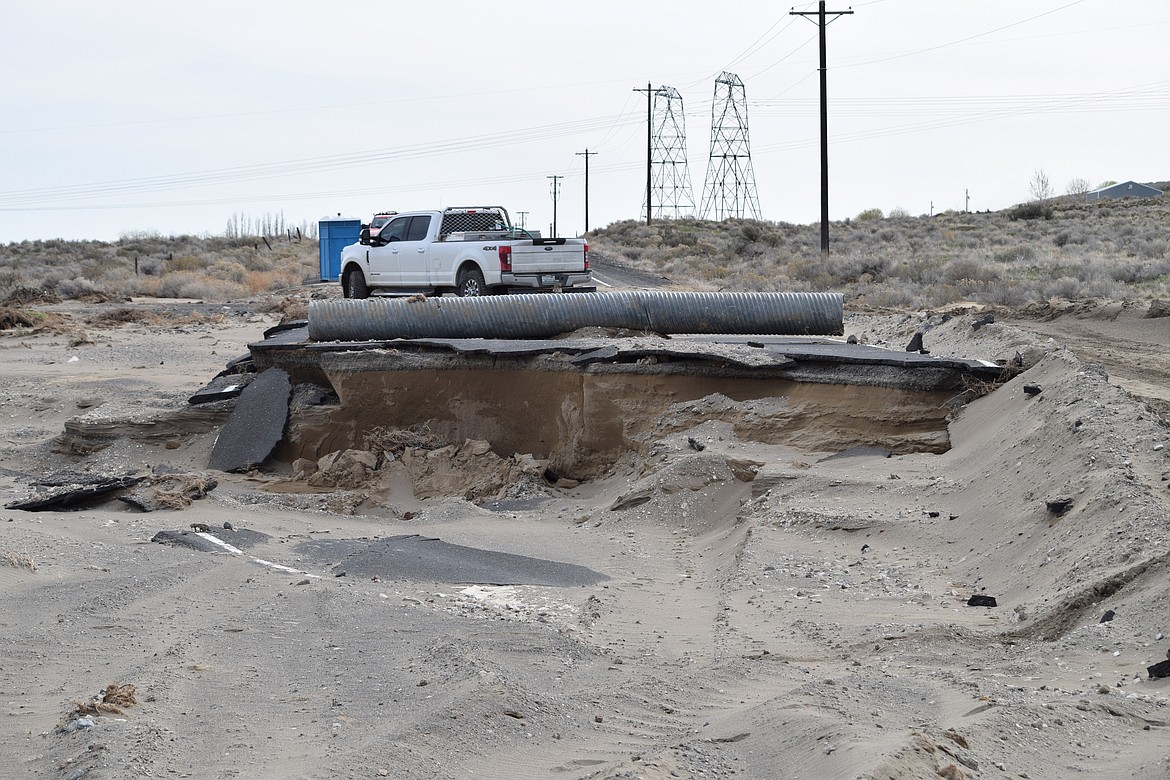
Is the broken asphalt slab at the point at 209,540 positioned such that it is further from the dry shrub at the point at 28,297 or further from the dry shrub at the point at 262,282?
the dry shrub at the point at 262,282

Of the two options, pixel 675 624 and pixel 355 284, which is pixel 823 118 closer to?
pixel 355 284

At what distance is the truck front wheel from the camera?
1750 cm

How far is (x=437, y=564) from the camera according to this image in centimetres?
682

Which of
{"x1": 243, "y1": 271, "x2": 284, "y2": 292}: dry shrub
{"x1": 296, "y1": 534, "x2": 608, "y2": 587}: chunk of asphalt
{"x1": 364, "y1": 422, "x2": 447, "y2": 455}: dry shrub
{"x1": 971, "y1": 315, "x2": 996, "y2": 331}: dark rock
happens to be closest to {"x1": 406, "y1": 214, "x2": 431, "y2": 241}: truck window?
{"x1": 364, "y1": 422, "x2": 447, "y2": 455}: dry shrub

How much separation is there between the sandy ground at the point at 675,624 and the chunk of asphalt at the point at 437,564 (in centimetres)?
15

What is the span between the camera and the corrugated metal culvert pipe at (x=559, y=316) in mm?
12258

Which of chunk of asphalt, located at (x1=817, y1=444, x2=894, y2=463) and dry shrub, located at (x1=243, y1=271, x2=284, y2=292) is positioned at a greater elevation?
dry shrub, located at (x1=243, y1=271, x2=284, y2=292)

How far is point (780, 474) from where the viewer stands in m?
8.33

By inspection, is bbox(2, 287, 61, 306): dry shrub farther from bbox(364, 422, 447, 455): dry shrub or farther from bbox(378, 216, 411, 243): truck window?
bbox(364, 422, 447, 455): dry shrub

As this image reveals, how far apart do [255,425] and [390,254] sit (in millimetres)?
8258

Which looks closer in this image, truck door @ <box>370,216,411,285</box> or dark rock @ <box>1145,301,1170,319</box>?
dark rock @ <box>1145,301,1170,319</box>

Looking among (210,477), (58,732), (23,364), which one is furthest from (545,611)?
(23,364)

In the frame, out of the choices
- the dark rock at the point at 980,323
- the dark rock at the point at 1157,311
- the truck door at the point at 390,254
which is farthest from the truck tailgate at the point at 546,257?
the dark rock at the point at 1157,311

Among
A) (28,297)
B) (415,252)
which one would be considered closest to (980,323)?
(415,252)
